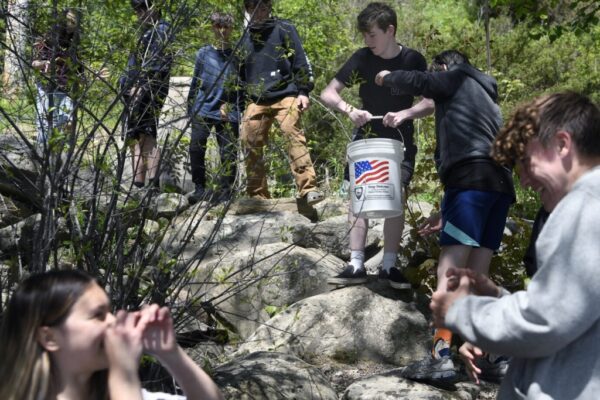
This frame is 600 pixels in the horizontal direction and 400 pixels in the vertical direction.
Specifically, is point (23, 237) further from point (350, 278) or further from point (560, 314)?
point (560, 314)

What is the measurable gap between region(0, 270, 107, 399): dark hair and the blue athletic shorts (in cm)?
316

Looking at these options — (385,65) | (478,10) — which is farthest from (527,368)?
(478,10)

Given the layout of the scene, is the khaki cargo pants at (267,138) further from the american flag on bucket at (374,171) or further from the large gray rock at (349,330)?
the large gray rock at (349,330)

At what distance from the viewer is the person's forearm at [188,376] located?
2.52 metres

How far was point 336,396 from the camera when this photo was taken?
525cm

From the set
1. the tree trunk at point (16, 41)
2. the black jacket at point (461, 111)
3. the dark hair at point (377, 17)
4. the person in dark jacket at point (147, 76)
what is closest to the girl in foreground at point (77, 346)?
the person in dark jacket at point (147, 76)

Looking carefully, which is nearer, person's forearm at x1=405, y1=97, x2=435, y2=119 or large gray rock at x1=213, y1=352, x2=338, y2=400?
large gray rock at x1=213, y1=352, x2=338, y2=400

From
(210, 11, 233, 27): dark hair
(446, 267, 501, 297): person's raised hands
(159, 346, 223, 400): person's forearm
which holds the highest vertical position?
(210, 11, 233, 27): dark hair

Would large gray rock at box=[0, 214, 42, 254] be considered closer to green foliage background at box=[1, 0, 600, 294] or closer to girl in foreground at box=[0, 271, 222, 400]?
green foliage background at box=[1, 0, 600, 294]

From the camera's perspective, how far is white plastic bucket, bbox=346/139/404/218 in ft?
20.2

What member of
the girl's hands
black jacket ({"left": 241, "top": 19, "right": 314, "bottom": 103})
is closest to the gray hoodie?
the girl's hands

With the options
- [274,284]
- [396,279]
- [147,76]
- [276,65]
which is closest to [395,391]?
[396,279]

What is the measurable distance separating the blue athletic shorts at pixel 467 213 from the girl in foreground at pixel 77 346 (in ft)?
10.1

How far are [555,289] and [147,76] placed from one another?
298cm
